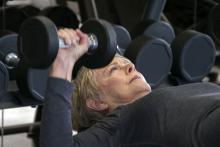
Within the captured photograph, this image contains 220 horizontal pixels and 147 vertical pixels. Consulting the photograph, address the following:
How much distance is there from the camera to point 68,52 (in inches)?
47.3

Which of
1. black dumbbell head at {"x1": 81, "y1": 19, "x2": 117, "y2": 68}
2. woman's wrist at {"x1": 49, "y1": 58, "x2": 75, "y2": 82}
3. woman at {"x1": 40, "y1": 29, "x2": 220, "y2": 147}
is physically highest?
black dumbbell head at {"x1": 81, "y1": 19, "x2": 117, "y2": 68}

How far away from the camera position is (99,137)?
1.40 meters

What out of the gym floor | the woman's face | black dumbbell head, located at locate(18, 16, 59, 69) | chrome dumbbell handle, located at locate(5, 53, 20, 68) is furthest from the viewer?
the gym floor

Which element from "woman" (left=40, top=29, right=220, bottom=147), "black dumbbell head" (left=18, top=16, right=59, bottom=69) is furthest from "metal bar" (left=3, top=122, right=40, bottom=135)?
"black dumbbell head" (left=18, top=16, right=59, bottom=69)

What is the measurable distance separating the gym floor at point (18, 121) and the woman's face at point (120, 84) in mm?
1337

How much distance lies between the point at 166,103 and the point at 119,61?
283 millimetres

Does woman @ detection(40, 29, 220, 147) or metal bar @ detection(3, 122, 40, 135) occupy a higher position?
woman @ detection(40, 29, 220, 147)

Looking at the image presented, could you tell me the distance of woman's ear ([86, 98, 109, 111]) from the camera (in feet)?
5.25

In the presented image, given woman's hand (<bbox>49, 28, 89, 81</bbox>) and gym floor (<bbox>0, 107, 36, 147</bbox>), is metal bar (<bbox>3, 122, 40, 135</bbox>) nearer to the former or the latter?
gym floor (<bbox>0, 107, 36, 147</bbox>)

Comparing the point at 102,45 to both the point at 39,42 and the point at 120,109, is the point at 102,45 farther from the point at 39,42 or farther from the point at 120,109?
the point at 120,109

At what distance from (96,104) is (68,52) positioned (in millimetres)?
437

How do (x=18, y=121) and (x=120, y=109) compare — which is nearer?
(x=120, y=109)

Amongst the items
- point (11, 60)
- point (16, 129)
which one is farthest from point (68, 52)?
point (16, 129)

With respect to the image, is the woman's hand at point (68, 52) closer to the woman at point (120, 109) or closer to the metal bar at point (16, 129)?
the woman at point (120, 109)
